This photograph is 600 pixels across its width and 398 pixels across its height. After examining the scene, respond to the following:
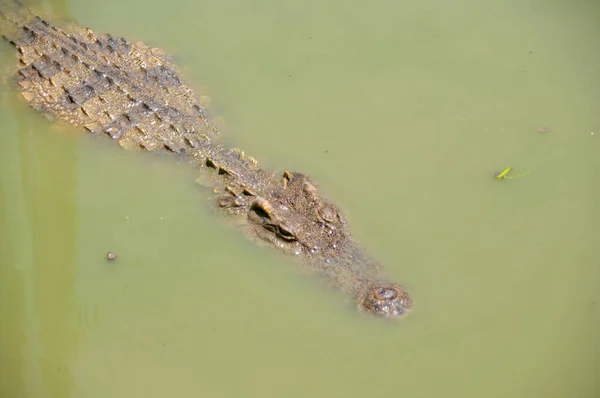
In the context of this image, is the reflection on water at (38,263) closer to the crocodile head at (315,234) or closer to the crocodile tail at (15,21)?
the crocodile tail at (15,21)

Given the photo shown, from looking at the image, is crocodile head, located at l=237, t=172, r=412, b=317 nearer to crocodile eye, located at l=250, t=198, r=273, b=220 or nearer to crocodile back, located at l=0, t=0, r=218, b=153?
crocodile eye, located at l=250, t=198, r=273, b=220

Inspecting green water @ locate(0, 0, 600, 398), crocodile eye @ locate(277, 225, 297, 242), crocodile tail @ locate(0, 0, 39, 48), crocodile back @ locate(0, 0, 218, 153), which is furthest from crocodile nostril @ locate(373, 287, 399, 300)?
crocodile tail @ locate(0, 0, 39, 48)

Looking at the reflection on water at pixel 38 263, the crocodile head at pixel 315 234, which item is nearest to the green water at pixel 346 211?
the reflection on water at pixel 38 263

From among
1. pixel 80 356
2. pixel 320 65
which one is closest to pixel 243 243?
pixel 80 356

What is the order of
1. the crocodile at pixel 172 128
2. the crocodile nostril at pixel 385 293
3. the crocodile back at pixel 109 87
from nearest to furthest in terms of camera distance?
the crocodile nostril at pixel 385 293 < the crocodile at pixel 172 128 < the crocodile back at pixel 109 87

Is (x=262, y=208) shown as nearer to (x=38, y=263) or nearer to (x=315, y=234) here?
(x=315, y=234)

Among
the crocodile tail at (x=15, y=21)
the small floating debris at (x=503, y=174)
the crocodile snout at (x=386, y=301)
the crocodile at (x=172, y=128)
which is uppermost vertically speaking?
the small floating debris at (x=503, y=174)
